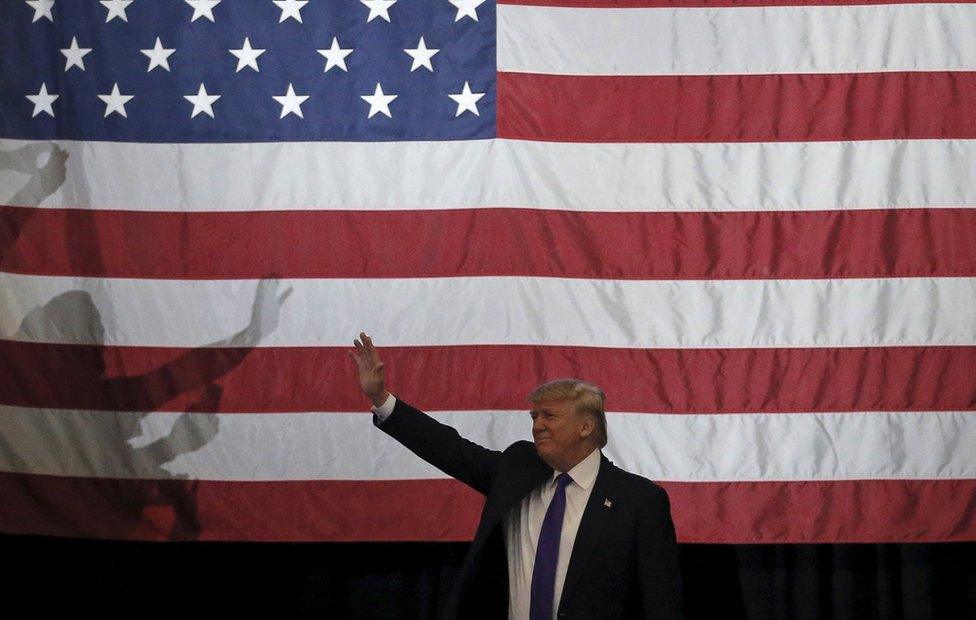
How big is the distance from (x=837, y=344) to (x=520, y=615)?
1.73 meters

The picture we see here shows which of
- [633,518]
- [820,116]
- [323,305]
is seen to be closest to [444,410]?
[323,305]

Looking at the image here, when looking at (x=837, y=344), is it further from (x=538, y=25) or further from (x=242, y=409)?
(x=242, y=409)

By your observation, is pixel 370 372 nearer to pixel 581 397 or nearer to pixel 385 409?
pixel 385 409

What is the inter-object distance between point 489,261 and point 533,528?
136 cm

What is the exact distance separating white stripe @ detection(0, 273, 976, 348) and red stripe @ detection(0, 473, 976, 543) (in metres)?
0.51

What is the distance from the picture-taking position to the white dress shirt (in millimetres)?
2584

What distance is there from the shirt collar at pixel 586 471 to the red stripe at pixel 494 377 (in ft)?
3.64

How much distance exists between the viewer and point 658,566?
8.23 ft

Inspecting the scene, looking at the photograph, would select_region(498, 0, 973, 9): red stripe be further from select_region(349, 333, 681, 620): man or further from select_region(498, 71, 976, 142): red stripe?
select_region(349, 333, 681, 620): man

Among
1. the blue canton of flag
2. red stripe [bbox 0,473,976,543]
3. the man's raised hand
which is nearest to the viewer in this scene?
the man's raised hand

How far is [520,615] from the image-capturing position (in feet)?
8.59

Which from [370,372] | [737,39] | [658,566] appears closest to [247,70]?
[370,372]

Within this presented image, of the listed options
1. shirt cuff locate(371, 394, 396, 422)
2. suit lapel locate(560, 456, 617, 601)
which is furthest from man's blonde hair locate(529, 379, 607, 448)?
shirt cuff locate(371, 394, 396, 422)

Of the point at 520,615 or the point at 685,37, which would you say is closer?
the point at 520,615
